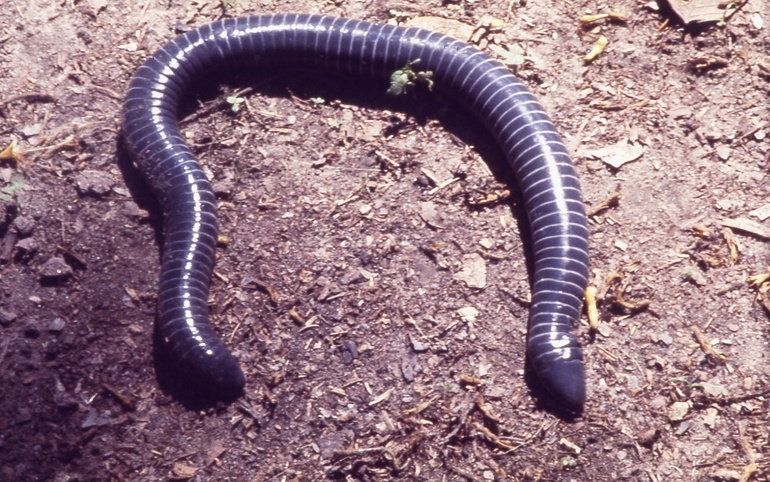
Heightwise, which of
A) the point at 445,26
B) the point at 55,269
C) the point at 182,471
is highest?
the point at 445,26

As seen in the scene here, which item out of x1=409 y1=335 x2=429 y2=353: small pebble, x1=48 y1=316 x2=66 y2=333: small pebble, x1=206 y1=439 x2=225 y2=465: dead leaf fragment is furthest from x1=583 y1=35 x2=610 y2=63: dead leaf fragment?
x1=48 y1=316 x2=66 y2=333: small pebble

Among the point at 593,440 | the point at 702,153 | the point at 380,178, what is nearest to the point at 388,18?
the point at 380,178

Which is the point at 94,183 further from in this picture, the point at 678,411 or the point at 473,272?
the point at 678,411

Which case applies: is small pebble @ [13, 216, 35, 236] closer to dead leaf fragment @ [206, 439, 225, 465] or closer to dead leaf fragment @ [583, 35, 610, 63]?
dead leaf fragment @ [206, 439, 225, 465]

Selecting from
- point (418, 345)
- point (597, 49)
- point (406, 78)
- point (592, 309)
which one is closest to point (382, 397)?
point (418, 345)

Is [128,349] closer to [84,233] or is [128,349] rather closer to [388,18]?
[84,233]

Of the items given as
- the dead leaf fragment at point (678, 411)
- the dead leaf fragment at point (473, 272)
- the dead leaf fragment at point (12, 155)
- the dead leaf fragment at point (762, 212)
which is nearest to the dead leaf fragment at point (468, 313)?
the dead leaf fragment at point (473, 272)
